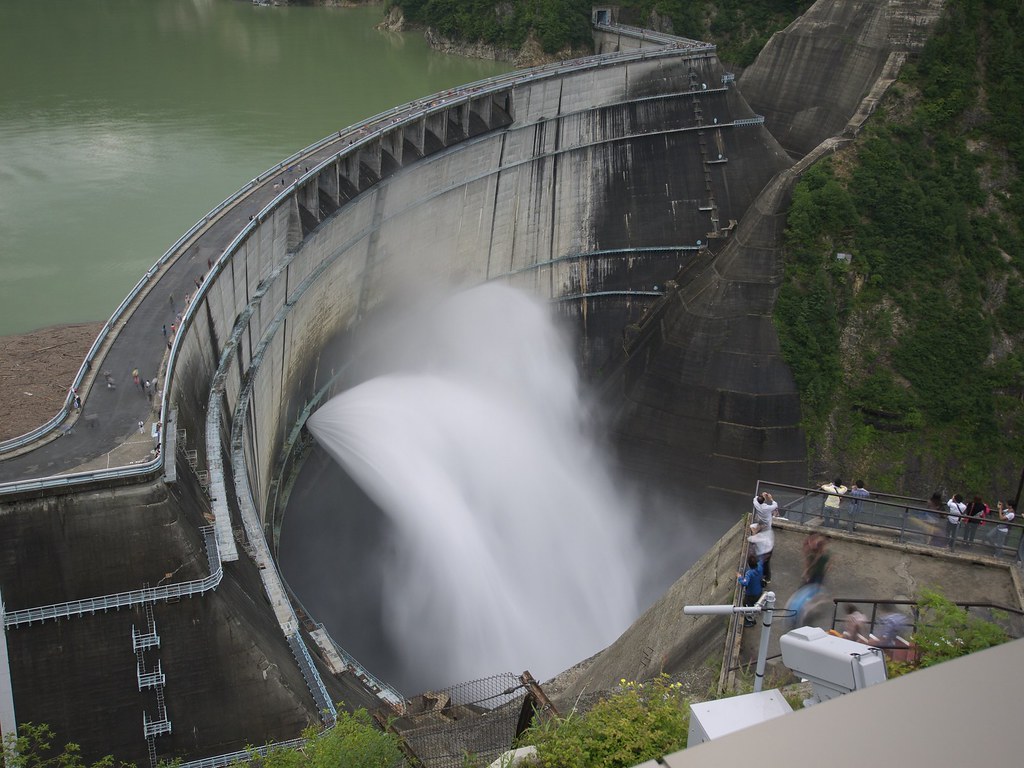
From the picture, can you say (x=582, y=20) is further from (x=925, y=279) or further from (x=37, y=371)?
(x=37, y=371)

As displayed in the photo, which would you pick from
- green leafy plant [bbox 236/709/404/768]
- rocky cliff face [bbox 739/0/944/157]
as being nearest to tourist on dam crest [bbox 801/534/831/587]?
green leafy plant [bbox 236/709/404/768]

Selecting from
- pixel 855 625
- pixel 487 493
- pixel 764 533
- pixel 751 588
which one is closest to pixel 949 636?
pixel 855 625

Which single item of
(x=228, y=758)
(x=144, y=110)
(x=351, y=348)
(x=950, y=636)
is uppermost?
(x=144, y=110)

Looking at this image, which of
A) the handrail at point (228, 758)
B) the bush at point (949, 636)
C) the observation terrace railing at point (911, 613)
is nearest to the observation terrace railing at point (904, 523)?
the observation terrace railing at point (911, 613)

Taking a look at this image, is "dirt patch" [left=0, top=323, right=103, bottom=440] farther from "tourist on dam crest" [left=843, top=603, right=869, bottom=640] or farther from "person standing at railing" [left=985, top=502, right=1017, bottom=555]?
"person standing at railing" [left=985, top=502, right=1017, bottom=555]

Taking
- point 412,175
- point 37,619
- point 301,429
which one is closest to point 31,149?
point 412,175

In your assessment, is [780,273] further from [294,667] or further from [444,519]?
[294,667]
